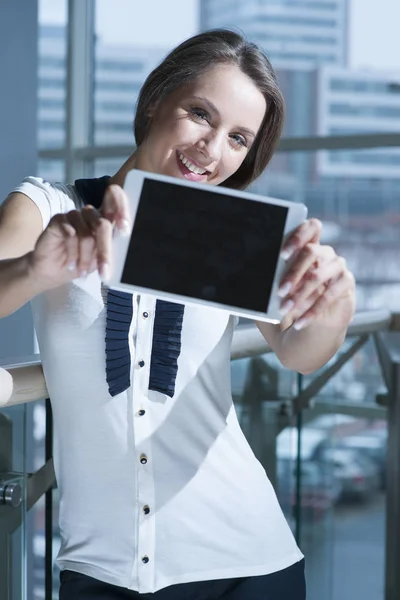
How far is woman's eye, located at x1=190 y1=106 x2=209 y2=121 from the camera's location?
1.28 m

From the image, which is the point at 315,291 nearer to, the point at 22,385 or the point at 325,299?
the point at 325,299

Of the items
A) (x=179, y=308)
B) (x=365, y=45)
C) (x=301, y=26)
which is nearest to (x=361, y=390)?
(x=179, y=308)

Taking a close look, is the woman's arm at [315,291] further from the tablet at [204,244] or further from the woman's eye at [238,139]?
the woman's eye at [238,139]

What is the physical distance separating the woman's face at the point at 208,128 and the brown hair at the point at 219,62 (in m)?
0.02

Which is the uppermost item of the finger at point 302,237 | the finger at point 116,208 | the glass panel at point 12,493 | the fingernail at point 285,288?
the finger at point 116,208

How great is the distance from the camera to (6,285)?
3.33ft

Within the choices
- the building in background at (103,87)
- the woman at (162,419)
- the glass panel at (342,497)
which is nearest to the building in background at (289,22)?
the building in background at (103,87)

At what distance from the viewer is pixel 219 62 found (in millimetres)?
1314

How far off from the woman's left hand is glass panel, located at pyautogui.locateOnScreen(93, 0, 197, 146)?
585cm

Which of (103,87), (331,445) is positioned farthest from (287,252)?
(103,87)

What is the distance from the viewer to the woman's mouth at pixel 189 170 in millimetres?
1271

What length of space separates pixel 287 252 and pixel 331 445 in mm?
1988

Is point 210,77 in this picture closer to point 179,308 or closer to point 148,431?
point 179,308

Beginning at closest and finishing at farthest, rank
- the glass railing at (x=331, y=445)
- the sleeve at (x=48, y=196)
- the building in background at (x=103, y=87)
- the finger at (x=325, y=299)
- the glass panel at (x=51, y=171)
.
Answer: the finger at (x=325, y=299) < the sleeve at (x=48, y=196) < the glass railing at (x=331, y=445) < the glass panel at (x=51, y=171) < the building in background at (x=103, y=87)
